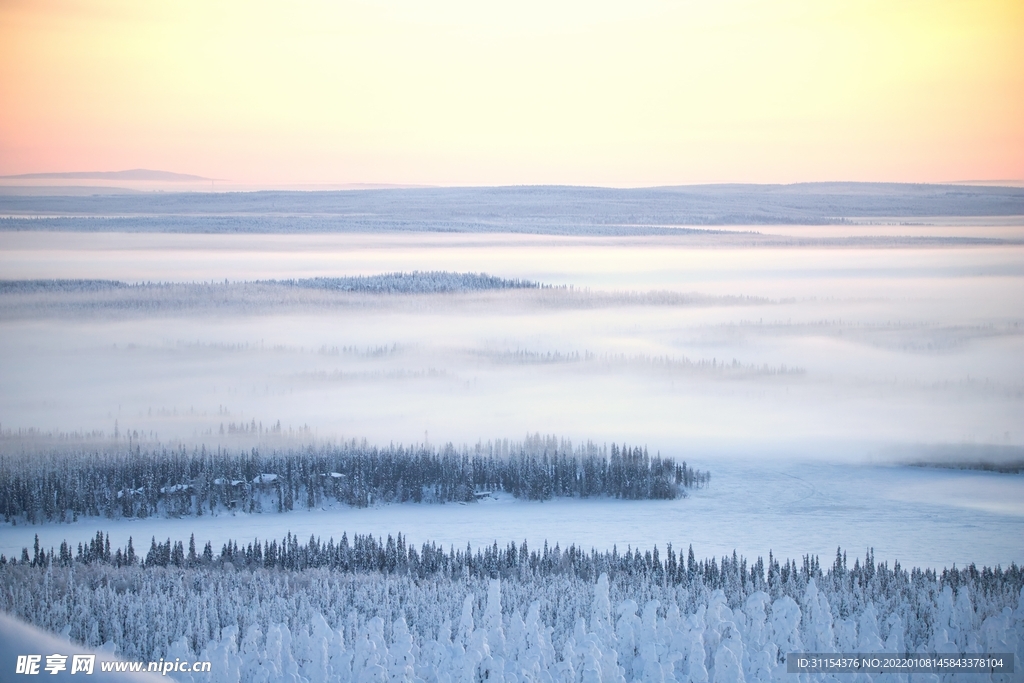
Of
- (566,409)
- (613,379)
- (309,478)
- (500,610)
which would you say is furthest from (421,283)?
(500,610)

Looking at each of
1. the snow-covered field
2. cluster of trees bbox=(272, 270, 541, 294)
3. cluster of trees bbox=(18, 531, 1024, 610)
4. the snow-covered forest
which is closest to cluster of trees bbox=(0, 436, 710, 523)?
the snow-covered field

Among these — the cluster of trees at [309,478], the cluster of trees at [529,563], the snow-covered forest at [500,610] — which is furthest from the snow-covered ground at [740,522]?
the snow-covered forest at [500,610]

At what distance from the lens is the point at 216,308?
13.9 metres

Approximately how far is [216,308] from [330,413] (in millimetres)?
3565

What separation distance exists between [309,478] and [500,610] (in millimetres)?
4646

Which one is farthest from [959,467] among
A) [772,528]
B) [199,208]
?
[199,208]

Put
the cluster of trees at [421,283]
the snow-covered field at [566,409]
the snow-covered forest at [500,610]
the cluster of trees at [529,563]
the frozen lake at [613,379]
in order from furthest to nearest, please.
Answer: the cluster of trees at [421,283]
the frozen lake at [613,379]
the cluster of trees at [529,563]
the snow-covered field at [566,409]
the snow-covered forest at [500,610]

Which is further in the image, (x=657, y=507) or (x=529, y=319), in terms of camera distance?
(x=529, y=319)

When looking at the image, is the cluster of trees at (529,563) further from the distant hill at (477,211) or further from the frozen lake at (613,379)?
the distant hill at (477,211)

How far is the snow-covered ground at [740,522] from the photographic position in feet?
27.4

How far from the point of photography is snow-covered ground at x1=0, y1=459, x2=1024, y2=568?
8359 millimetres

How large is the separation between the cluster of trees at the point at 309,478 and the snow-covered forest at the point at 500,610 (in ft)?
5.61

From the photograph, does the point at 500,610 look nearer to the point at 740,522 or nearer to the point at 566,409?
the point at 740,522

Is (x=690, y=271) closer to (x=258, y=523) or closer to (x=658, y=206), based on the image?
(x=658, y=206)
